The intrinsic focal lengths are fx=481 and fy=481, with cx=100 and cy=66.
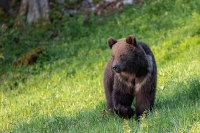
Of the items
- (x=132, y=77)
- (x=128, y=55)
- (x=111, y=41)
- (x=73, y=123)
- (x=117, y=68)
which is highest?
(x=111, y=41)

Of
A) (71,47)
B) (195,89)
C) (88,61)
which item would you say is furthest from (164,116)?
(71,47)

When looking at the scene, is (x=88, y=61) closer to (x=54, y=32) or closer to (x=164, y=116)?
(x=54, y=32)

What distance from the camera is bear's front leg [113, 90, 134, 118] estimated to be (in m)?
7.46

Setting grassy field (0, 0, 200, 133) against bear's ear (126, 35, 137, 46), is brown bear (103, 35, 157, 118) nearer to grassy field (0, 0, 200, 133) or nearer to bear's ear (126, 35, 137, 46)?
bear's ear (126, 35, 137, 46)

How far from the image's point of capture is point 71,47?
16922 mm

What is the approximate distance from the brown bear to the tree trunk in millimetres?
12112

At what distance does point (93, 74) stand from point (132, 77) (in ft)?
20.8

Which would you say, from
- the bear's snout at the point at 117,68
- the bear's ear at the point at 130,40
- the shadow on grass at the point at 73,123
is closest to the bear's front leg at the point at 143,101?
the shadow on grass at the point at 73,123

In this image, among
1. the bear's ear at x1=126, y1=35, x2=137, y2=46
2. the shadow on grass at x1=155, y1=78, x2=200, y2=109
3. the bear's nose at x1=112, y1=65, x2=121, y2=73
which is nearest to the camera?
the bear's nose at x1=112, y1=65, x2=121, y2=73

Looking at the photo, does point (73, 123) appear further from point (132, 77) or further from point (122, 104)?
point (132, 77)

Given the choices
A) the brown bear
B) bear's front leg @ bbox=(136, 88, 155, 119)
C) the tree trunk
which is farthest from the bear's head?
the tree trunk

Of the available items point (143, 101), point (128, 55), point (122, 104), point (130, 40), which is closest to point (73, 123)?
point (122, 104)

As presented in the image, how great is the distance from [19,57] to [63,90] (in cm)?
533

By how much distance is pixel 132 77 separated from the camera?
7.39m
